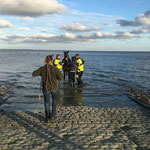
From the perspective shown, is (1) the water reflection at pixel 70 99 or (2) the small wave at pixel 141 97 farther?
(2) the small wave at pixel 141 97

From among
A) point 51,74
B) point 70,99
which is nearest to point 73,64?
point 70,99

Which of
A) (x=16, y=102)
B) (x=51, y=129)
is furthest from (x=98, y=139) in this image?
(x=16, y=102)

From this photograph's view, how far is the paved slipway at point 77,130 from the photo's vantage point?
200 inches

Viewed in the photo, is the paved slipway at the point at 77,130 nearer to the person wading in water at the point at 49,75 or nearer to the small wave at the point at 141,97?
the person wading in water at the point at 49,75

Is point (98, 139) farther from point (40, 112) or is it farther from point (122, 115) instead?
point (40, 112)

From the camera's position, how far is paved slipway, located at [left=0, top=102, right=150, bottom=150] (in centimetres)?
508

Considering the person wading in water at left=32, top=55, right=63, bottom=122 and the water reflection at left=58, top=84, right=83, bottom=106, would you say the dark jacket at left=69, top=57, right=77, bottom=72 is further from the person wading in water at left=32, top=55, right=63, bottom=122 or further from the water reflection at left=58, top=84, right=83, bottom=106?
the person wading in water at left=32, top=55, right=63, bottom=122

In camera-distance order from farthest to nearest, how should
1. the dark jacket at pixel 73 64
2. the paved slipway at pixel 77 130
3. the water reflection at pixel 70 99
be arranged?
the dark jacket at pixel 73 64 < the water reflection at pixel 70 99 < the paved slipway at pixel 77 130

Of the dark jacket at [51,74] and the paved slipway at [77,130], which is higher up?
the dark jacket at [51,74]

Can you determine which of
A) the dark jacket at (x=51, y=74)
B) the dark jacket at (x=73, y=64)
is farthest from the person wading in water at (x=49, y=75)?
the dark jacket at (x=73, y=64)

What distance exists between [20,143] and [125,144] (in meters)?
2.97

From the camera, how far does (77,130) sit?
6117 millimetres

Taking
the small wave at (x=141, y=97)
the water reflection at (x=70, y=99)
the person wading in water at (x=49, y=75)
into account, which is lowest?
the small wave at (x=141, y=97)

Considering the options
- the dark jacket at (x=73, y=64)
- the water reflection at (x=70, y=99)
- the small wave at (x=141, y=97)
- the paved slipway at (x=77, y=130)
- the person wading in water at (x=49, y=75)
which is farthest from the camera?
the dark jacket at (x=73, y=64)
